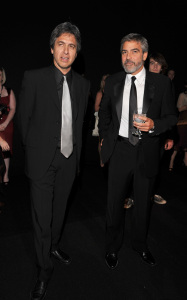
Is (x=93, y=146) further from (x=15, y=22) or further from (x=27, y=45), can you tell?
(x=15, y=22)

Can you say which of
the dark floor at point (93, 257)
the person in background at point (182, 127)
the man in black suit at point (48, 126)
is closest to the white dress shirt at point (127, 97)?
the man in black suit at point (48, 126)

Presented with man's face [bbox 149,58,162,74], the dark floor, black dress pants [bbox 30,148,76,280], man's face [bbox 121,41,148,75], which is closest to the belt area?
black dress pants [bbox 30,148,76,280]

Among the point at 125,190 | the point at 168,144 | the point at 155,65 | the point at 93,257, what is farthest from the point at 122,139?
the point at 155,65

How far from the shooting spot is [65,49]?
185 centimetres

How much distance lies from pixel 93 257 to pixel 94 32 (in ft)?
13.7

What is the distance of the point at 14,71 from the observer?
4.39 m

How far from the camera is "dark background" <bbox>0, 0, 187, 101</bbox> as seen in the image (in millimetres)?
4324

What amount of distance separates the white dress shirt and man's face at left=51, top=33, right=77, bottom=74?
0.52 meters

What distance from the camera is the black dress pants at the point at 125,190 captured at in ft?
7.24

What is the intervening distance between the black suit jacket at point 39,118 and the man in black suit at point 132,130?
18.5 inches

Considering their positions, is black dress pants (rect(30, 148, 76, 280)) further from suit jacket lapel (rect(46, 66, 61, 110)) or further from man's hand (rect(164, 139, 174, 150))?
man's hand (rect(164, 139, 174, 150))

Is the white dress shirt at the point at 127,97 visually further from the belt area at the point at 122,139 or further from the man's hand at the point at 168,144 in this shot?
the man's hand at the point at 168,144

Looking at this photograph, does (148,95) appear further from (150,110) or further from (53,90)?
(53,90)

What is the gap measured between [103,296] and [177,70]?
5.68 meters
